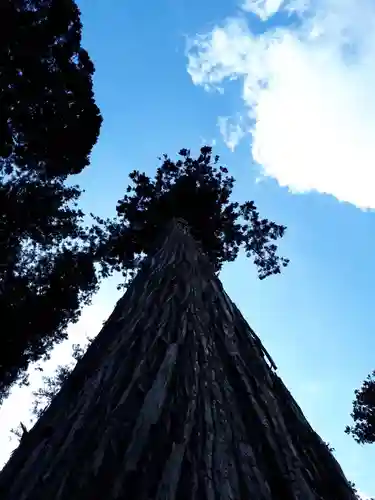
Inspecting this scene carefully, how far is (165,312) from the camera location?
11.3ft

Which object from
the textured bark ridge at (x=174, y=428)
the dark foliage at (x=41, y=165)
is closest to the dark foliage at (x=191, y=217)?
the dark foliage at (x=41, y=165)

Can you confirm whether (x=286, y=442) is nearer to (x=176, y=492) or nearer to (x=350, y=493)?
(x=350, y=493)

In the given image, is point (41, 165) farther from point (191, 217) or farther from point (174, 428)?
point (174, 428)

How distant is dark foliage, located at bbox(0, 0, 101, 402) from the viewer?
12.5 m

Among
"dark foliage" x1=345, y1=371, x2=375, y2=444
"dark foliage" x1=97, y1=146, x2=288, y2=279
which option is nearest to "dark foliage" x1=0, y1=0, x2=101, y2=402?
"dark foliage" x1=97, y1=146, x2=288, y2=279

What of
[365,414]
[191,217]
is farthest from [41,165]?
[365,414]

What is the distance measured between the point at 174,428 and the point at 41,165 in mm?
13099

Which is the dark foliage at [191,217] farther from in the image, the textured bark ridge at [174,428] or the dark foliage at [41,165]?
the textured bark ridge at [174,428]

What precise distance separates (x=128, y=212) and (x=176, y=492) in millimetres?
11789

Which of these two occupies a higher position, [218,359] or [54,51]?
[54,51]

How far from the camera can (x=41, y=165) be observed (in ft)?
46.7

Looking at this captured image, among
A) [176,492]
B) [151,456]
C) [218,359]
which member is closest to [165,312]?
[218,359]

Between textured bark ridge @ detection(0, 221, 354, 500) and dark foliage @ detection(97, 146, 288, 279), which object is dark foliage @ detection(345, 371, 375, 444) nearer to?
dark foliage @ detection(97, 146, 288, 279)

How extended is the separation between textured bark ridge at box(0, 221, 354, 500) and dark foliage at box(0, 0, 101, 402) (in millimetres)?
10676
